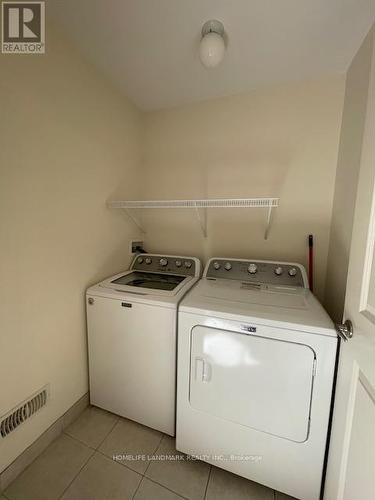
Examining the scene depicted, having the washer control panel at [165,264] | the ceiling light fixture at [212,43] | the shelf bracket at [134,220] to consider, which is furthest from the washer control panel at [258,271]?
the ceiling light fixture at [212,43]

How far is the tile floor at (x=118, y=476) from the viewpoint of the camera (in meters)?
1.17

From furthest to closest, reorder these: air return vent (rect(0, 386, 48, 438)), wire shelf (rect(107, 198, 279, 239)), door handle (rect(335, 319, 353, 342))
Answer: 1. wire shelf (rect(107, 198, 279, 239))
2. air return vent (rect(0, 386, 48, 438))
3. door handle (rect(335, 319, 353, 342))

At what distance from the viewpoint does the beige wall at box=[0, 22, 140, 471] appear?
112 centimetres

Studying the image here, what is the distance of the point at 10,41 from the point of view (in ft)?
3.54

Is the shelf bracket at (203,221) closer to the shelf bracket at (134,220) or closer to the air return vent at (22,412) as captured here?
the shelf bracket at (134,220)

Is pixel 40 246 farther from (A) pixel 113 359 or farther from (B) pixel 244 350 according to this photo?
(B) pixel 244 350

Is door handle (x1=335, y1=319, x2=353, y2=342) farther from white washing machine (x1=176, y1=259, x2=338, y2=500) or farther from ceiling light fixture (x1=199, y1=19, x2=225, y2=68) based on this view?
ceiling light fixture (x1=199, y1=19, x2=225, y2=68)

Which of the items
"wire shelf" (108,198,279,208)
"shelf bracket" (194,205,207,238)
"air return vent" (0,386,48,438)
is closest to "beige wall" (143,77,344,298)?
"shelf bracket" (194,205,207,238)

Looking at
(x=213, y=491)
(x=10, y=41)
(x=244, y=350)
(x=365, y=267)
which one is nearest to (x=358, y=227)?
(x=365, y=267)

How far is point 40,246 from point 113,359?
37.2 inches

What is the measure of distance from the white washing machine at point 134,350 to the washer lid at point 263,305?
0.58 ft

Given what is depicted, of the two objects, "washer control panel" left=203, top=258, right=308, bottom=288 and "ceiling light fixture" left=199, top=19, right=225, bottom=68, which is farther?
"washer control panel" left=203, top=258, right=308, bottom=288

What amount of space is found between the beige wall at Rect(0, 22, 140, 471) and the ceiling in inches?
7.8

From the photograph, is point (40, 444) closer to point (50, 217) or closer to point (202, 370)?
point (202, 370)
